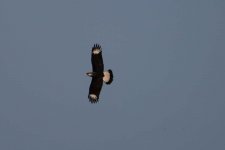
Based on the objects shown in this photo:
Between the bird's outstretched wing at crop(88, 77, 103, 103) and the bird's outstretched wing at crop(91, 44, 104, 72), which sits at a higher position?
the bird's outstretched wing at crop(91, 44, 104, 72)

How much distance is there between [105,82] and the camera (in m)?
33.1

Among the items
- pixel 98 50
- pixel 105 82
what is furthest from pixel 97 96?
pixel 98 50

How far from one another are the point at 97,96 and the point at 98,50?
3301 mm

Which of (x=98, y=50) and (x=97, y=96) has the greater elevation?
(x=98, y=50)

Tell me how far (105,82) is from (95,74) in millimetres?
954

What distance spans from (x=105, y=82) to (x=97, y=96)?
116 centimetres

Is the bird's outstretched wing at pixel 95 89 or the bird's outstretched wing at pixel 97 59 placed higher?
the bird's outstretched wing at pixel 97 59

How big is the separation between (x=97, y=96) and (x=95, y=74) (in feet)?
5.23

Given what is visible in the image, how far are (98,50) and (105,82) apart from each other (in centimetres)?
238

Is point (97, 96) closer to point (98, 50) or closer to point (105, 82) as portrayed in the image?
point (105, 82)

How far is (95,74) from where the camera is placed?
32781 mm

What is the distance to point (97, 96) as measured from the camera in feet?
108
